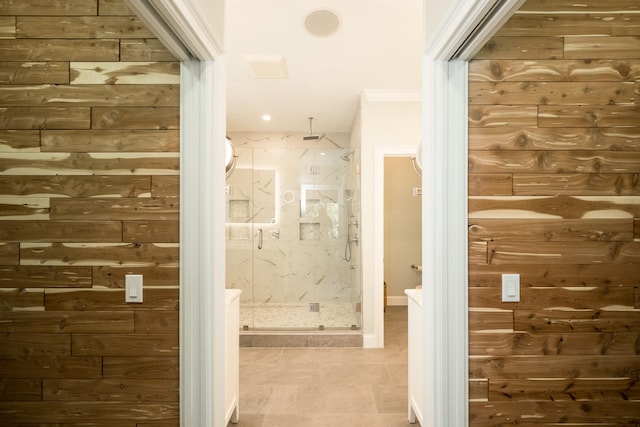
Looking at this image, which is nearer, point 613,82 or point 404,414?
point 613,82

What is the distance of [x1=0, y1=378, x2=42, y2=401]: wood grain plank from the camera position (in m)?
1.59

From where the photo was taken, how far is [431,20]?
1493 millimetres

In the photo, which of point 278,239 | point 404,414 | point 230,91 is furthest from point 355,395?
point 230,91

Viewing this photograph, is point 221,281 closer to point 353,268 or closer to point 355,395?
point 355,395

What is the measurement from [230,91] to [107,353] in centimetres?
303

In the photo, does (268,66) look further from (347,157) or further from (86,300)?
(86,300)

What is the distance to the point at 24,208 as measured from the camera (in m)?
1.59

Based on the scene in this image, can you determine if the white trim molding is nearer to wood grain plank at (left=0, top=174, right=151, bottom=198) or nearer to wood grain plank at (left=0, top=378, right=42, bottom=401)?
wood grain plank at (left=0, top=174, right=151, bottom=198)

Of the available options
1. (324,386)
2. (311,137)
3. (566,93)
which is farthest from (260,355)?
(566,93)

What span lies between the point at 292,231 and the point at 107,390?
10.0ft

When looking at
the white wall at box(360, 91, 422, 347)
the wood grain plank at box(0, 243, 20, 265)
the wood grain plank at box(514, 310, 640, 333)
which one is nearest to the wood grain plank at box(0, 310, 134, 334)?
the wood grain plank at box(0, 243, 20, 265)

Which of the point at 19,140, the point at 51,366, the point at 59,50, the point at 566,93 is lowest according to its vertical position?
the point at 51,366

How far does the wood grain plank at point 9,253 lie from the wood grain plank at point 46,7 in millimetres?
1013

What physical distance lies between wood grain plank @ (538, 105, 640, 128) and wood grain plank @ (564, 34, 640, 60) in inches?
8.8
